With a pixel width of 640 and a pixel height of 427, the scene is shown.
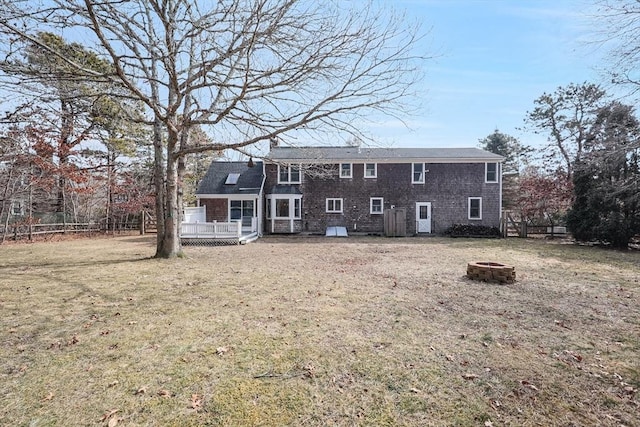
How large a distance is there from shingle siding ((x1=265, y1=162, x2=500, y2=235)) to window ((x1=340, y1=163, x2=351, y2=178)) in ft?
0.90

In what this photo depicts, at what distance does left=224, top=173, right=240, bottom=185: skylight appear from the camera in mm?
21547

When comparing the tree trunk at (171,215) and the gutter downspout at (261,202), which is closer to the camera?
the tree trunk at (171,215)

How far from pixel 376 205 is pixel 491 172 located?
7.66 meters

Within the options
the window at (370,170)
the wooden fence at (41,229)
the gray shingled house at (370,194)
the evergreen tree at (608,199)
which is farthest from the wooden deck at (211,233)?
the evergreen tree at (608,199)

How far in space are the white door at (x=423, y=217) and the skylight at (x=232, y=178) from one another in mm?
12155

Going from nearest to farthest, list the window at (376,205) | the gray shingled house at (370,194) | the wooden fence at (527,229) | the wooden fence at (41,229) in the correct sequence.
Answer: the wooden fence at (41,229), the wooden fence at (527,229), the gray shingled house at (370,194), the window at (376,205)

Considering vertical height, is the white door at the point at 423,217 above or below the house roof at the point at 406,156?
below

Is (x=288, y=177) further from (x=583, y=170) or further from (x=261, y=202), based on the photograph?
(x=583, y=170)

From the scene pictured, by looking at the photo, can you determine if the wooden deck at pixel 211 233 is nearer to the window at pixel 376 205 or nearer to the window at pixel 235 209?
the window at pixel 235 209

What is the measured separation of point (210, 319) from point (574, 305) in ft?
20.3

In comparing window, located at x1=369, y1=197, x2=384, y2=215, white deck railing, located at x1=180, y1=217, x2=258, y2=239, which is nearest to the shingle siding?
window, located at x1=369, y1=197, x2=384, y2=215

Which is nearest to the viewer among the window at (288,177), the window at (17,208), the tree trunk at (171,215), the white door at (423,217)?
the tree trunk at (171,215)

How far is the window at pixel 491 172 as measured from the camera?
68.7ft

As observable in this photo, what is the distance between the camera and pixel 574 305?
5.71m
